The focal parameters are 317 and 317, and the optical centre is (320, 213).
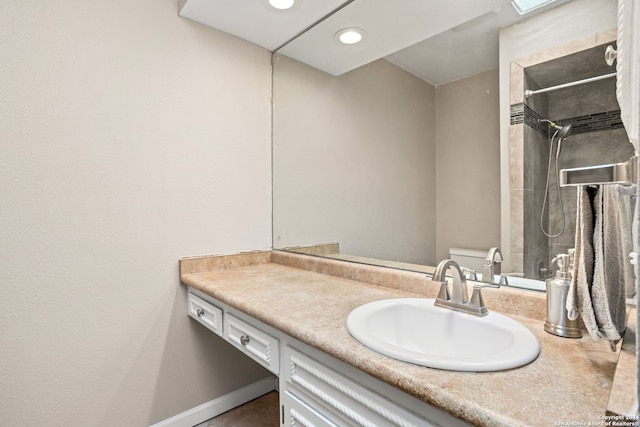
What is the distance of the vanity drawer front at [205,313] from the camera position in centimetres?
135

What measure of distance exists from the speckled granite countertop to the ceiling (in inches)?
34.9

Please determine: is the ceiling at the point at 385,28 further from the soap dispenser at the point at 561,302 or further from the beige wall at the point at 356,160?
the soap dispenser at the point at 561,302

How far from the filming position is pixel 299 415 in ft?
3.00

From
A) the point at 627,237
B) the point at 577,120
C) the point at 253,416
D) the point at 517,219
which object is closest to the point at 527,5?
the point at 577,120

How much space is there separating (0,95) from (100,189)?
44 centimetres

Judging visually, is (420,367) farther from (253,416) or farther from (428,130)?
(253,416)

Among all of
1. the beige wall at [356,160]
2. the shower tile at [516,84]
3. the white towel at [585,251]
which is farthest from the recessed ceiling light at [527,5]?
the white towel at [585,251]

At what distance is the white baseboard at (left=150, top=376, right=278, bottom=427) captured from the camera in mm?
1555

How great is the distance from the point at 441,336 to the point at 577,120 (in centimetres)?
77

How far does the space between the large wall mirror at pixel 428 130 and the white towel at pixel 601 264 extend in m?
0.30

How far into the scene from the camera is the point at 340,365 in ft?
2.59

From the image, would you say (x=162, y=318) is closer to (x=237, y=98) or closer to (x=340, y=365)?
(x=340, y=365)

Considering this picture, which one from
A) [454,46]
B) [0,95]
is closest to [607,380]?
[454,46]

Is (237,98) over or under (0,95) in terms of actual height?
over
